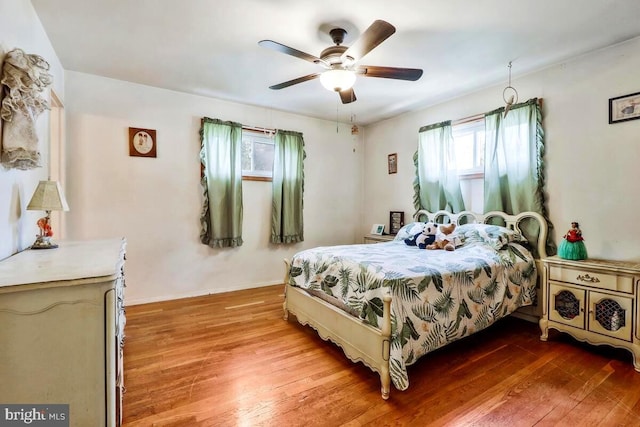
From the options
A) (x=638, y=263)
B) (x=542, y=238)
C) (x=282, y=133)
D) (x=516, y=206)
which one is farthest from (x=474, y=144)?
(x=282, y=133)

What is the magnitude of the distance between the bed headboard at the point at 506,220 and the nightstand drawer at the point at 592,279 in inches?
13.0

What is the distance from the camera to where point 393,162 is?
14.7 ft

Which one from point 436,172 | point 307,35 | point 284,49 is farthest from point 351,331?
point 436,172

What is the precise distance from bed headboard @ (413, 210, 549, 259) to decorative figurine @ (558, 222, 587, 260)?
310 millimetres

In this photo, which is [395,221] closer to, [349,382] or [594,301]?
[594,301]

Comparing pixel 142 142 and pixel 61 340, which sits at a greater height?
pixel 142 142

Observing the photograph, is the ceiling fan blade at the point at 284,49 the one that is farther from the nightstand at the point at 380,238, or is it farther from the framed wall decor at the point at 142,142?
the nightstand at the point at 380,238

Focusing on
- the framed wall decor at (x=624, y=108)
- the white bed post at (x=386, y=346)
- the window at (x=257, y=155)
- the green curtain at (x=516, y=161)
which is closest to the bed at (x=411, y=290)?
the white bed post at (x=386, y=346)

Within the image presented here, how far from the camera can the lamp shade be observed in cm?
187

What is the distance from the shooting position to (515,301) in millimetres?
2621

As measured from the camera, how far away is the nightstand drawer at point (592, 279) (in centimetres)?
215

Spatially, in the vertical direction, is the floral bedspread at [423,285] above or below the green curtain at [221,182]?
below

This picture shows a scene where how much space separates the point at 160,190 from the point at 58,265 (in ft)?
7.64

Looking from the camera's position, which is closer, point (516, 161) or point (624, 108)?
point (624, 108)
